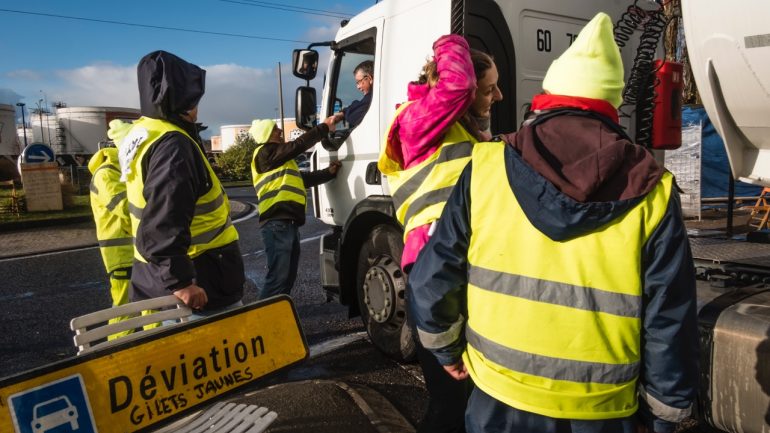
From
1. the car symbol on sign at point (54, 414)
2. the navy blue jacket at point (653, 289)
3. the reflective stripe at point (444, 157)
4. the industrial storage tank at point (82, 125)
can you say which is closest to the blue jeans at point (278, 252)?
the reflective stripe at point (444, 157)

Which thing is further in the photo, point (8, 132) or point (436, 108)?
point (8, 132)

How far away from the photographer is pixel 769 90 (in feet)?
7.41

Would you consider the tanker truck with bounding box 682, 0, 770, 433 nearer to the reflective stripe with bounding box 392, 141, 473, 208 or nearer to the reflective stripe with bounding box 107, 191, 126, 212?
the reflective stripe with bounding box 392, 141, 473, 208

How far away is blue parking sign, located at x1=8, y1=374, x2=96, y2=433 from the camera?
4.87 ft

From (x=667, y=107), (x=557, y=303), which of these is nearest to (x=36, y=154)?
(x=667, y=107)

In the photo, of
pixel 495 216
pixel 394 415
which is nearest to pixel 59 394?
pixel 495 216

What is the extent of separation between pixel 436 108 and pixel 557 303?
114cm

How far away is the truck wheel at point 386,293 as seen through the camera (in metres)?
3.63

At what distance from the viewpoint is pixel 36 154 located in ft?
41.4

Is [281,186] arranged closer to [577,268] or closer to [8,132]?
[577,268]

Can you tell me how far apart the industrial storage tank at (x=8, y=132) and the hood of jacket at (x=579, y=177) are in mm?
32613

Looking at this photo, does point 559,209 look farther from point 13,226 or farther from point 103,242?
point 13,226

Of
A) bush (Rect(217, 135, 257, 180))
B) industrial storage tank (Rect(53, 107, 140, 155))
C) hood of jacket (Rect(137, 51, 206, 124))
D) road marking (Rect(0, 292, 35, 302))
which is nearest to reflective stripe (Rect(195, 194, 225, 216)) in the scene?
hood of jacket (Rect(137, 51, 206, 124))

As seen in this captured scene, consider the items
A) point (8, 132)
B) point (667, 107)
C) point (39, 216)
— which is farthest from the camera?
point (8, 132)
